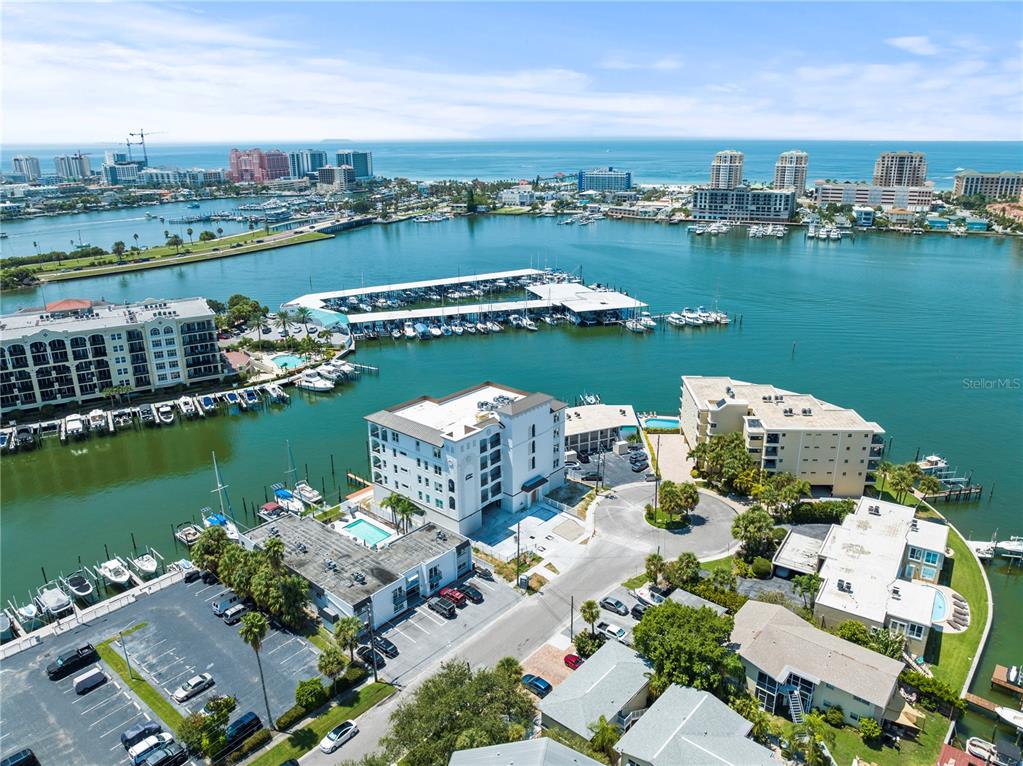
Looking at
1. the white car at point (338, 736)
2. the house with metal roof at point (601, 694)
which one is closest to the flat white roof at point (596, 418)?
the house with metal roof at point (601, 694)

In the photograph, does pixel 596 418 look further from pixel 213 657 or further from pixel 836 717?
pixel 213 657

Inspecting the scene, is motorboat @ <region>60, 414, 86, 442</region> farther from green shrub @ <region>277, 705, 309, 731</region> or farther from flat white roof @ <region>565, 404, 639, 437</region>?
green shrub @ <region>277, 705, 309, 731</region>

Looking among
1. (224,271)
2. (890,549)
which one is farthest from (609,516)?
(224,271)

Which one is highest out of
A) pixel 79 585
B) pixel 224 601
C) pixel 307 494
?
pixel 307 494

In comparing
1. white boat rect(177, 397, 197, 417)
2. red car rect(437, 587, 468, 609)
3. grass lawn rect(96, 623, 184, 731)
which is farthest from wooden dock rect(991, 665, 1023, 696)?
white boat rect(177, 397, 197, 417)

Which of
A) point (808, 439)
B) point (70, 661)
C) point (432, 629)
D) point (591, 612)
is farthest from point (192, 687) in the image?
point (808, 439)

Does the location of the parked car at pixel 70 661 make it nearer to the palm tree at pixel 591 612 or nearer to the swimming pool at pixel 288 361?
the palm tree at pixel 591 612
